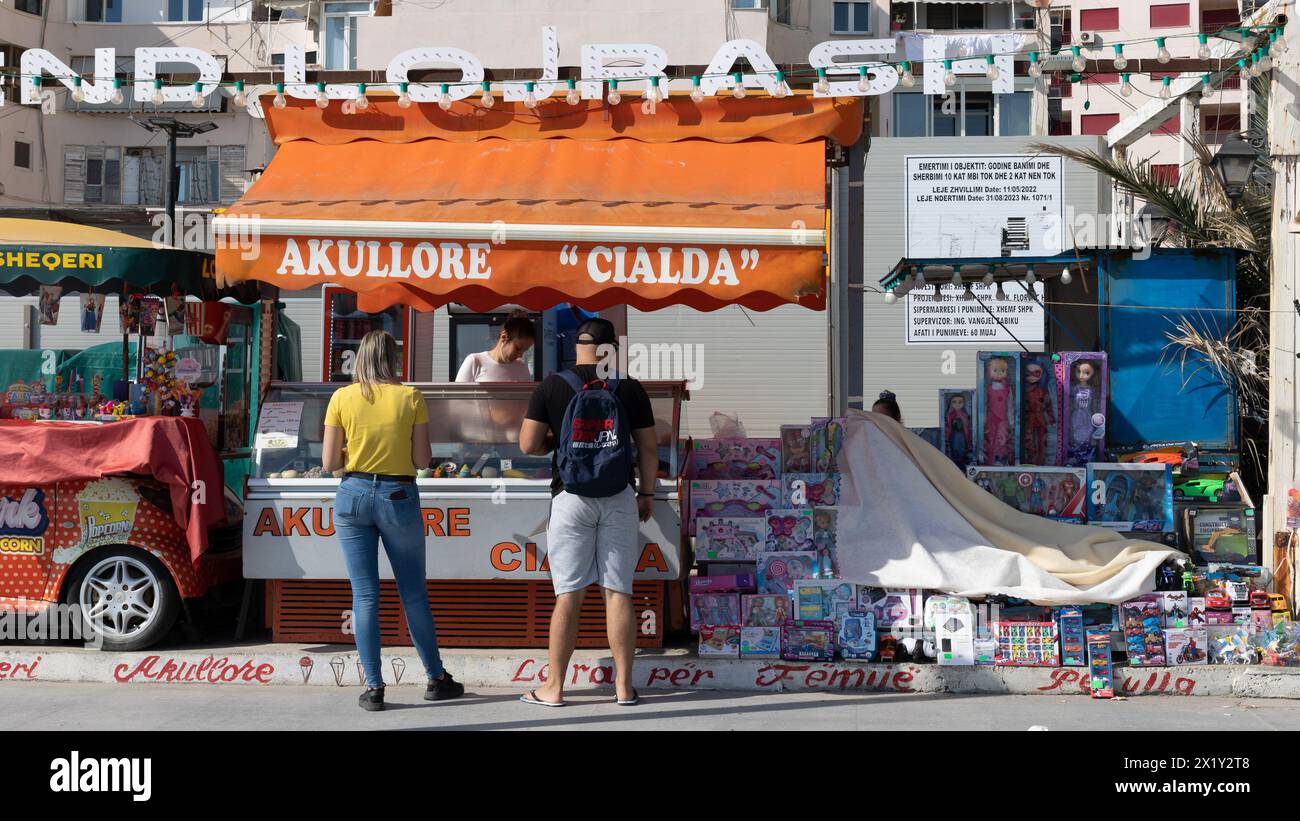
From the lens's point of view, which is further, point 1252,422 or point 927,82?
point 1252,422

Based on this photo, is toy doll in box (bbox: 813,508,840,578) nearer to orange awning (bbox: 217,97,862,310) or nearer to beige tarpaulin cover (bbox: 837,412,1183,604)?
beige tarpaulin cover (bbox: 837,412,1183,604)

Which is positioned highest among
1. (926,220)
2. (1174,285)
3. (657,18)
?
(657,18)

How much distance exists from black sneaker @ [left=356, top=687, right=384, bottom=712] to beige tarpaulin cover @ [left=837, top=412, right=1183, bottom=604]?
8.41 ft

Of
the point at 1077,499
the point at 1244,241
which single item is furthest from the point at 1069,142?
the point at 1077,499

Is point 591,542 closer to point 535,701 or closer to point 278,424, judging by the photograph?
point 535,701

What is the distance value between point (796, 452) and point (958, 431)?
3.37 feet

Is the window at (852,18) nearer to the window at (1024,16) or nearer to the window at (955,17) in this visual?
the window at (955,17)

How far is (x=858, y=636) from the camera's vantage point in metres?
6.88

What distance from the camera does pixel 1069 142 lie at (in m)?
20.0

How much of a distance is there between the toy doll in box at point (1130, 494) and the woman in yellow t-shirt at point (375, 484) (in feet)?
12.6

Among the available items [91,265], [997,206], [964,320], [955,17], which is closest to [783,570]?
[91,265]

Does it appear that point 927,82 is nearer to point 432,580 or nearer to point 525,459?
point 525,459

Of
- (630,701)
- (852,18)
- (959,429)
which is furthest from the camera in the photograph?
(852,18)

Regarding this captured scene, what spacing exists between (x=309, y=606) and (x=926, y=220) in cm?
1453
